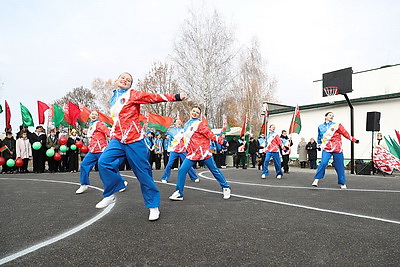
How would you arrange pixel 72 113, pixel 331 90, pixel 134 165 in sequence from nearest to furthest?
1. pixel 134 165
2. pixel 72 113
3. pixel 331 90

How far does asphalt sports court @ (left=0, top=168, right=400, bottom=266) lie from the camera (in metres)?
2.83

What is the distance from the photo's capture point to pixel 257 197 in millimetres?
6547

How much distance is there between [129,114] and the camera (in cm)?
475

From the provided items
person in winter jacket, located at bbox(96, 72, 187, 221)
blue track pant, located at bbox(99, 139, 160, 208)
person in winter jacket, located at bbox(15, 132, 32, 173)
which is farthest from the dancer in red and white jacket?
person in winter jacket, located at bbox(15, 132, 32, 173)

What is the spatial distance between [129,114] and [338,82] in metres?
13.0

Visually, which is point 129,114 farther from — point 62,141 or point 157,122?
point 62,141

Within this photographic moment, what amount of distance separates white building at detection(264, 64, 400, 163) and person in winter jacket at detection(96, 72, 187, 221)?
42.1 feet

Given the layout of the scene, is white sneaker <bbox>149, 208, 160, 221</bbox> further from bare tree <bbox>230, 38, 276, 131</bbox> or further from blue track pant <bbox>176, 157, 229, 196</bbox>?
bare tree <bbox>230, 38, 276, 131</bbox>

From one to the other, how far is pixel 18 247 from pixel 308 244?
2911 millimetres

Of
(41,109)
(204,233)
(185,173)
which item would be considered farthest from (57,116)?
(204,233)

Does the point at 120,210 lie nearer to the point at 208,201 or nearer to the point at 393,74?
the point at 208,201

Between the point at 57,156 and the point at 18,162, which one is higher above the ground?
the point at 57,156

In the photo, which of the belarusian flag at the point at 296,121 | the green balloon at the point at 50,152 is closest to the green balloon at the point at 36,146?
the green balloon at the point at 50,152

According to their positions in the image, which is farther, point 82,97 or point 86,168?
point 82,97
